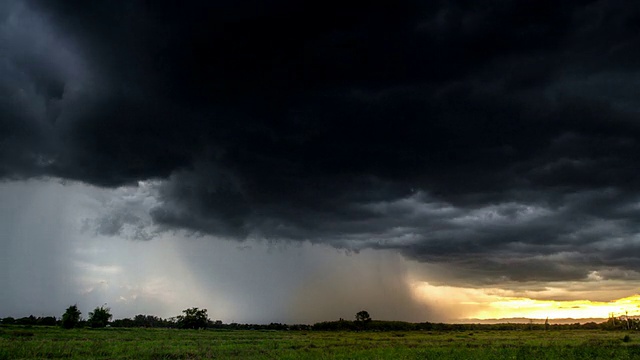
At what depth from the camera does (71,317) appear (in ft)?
323

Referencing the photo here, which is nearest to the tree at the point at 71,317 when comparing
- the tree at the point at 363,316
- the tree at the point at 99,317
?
the tree at the point at 99,317

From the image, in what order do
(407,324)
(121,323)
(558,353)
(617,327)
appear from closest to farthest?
(558,353)
(121,323)
(617,327)
(407,324)

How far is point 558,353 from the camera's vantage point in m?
43.4

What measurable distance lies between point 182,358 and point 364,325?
149364mm

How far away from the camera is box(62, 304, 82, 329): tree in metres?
97.9

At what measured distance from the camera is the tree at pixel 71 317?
97938 mm

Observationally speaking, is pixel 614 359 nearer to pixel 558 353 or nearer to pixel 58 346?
pixel 558 353

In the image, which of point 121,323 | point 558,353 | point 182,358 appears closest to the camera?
point 182,358

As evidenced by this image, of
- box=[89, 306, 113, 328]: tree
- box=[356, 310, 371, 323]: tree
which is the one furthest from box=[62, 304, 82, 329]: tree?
box=[356, 310, 371, 323]: tree

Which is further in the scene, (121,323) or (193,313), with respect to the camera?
(121,323)

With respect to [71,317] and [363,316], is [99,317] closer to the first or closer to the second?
[71,317]

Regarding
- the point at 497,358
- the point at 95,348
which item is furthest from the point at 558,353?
the point at 95,348

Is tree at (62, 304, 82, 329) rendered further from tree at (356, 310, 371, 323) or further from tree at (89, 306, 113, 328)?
tree at (356, 310, 371, 323)

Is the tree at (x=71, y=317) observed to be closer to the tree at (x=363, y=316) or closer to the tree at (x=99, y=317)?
the tree at (x=99, y=317)
